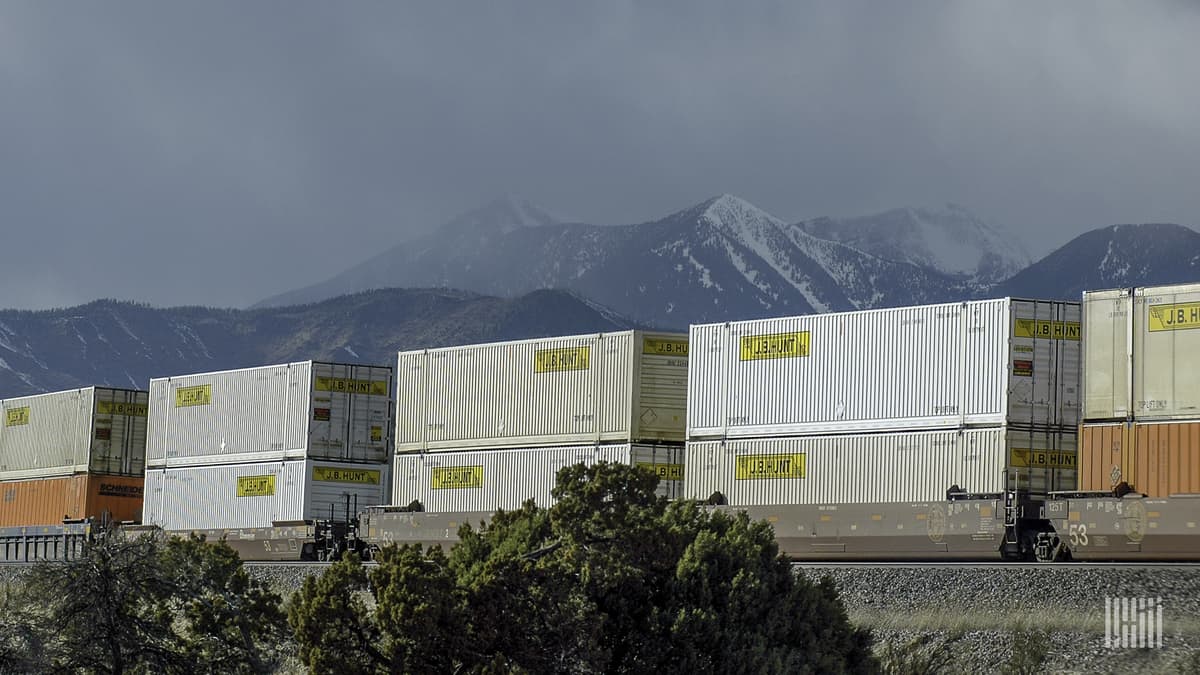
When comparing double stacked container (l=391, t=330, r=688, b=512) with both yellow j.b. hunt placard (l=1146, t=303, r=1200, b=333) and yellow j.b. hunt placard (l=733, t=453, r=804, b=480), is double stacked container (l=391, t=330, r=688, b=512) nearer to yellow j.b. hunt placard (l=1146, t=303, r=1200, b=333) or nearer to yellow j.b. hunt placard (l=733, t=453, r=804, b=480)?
yellow j.b. hunt placard (l=733, t=453, r=804, b=480)

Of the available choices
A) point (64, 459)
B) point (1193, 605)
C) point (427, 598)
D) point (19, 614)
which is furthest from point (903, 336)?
point (64, 459)

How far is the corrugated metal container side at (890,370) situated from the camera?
31703 mm

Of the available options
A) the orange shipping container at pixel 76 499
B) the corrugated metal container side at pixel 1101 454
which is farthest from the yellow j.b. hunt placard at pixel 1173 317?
the orange shipping container at pixel 76 499

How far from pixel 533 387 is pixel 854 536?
10.7 meters

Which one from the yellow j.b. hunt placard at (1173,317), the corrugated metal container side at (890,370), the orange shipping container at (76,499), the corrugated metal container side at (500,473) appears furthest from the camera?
the orange shipping container at (76,499)

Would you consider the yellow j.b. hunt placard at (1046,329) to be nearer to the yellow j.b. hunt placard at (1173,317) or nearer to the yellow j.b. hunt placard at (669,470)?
the yellow j.b. hunt placard at (1173,317)

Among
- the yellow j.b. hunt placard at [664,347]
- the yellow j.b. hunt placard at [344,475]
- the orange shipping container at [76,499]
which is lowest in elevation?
the orange shipping container at [76,499]

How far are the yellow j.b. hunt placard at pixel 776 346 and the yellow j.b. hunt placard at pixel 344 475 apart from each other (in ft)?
47.8

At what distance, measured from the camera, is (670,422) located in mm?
38031

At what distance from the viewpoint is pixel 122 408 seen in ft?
181

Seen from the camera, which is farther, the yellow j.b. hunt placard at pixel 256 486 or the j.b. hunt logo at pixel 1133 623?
the yellow j.b. hunt placard at pixel 256 486

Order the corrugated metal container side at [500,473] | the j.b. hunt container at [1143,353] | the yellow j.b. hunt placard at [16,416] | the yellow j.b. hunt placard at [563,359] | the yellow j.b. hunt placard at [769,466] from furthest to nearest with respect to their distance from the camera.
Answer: the yellow j.b. hunt placard at [16,416] < the yellow j.b. hunt placard at [563,359] < the corrugated metal container side at [500,473] < the yellow j.b. hunt placard at [769,466] < the j.b. hunt container at [1143,353]

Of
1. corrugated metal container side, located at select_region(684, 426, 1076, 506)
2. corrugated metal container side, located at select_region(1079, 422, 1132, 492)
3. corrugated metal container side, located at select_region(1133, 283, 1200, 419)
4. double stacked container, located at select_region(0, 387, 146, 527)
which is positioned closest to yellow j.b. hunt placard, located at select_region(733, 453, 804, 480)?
corrugated metal container side, located at select_region(684, 426, 1076, 506)

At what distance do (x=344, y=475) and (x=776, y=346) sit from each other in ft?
51.2
